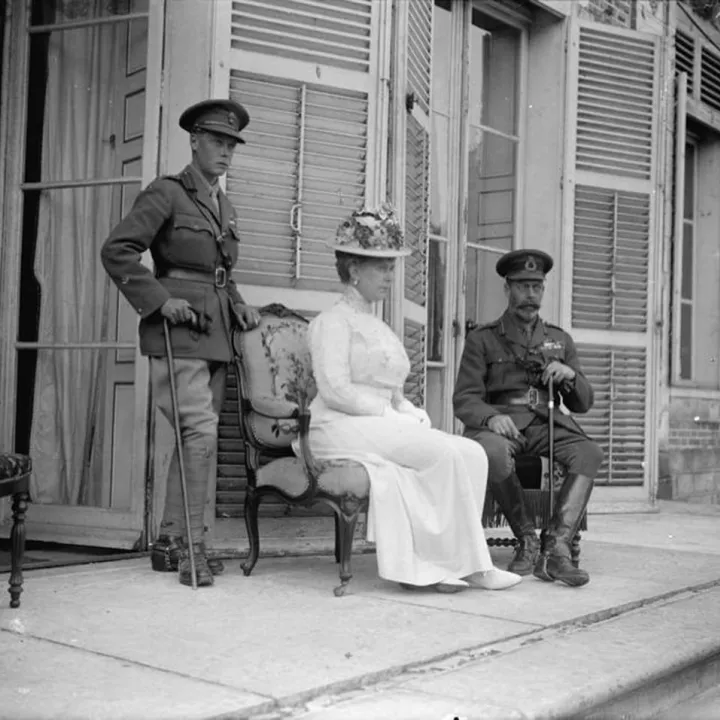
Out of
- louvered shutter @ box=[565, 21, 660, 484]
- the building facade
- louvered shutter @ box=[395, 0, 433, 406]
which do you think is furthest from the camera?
louvered shutter @ box=[565, 21, 660, 484]

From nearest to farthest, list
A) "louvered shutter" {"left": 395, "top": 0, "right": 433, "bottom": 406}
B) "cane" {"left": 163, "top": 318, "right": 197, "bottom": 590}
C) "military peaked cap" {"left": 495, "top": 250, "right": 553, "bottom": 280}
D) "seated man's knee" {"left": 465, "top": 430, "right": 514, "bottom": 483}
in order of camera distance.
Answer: "cane" {"left": 163, "top": 318, "right": 197, "bottom": 590}, "seated man's knee" {"left": 465, "top": 430, "right": 514, "bottom": 483}, "military peaked cap" {"left": 495, "top": 250, "right": 553, "bottom": 280}, "louvered shutter" {"left": 395, "top": 0, "right": 433, "bottom": 406}

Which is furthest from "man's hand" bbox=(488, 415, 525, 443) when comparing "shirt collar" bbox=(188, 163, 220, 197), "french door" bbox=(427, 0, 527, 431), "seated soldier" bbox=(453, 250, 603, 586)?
"french door" bbox=(427, 0, 527, 431)

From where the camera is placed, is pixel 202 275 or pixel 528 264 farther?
pixel 528 264

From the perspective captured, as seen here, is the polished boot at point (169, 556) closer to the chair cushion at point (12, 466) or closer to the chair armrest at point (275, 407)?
the chair armrest at point (275, 407)

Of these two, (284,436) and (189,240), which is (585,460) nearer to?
(284,436)

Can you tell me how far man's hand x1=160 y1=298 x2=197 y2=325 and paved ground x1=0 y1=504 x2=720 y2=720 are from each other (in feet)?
3.31

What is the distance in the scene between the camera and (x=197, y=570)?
450cm

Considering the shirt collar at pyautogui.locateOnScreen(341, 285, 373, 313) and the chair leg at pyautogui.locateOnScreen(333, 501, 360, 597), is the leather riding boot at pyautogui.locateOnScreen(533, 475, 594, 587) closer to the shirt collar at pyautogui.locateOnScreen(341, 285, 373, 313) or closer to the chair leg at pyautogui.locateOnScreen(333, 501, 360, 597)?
the chair leg at pyautogui.locateOnScreen(333, 501, 360, 597)

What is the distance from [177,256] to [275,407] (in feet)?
2.39

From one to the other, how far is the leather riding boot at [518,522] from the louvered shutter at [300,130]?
144 cm

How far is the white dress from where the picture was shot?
4.45 meters

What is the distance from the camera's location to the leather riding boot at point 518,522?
4.93m

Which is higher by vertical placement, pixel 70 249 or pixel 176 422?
pixel 70 249

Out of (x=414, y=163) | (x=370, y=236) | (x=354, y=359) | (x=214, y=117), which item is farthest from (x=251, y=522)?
(x=414, y=163)
